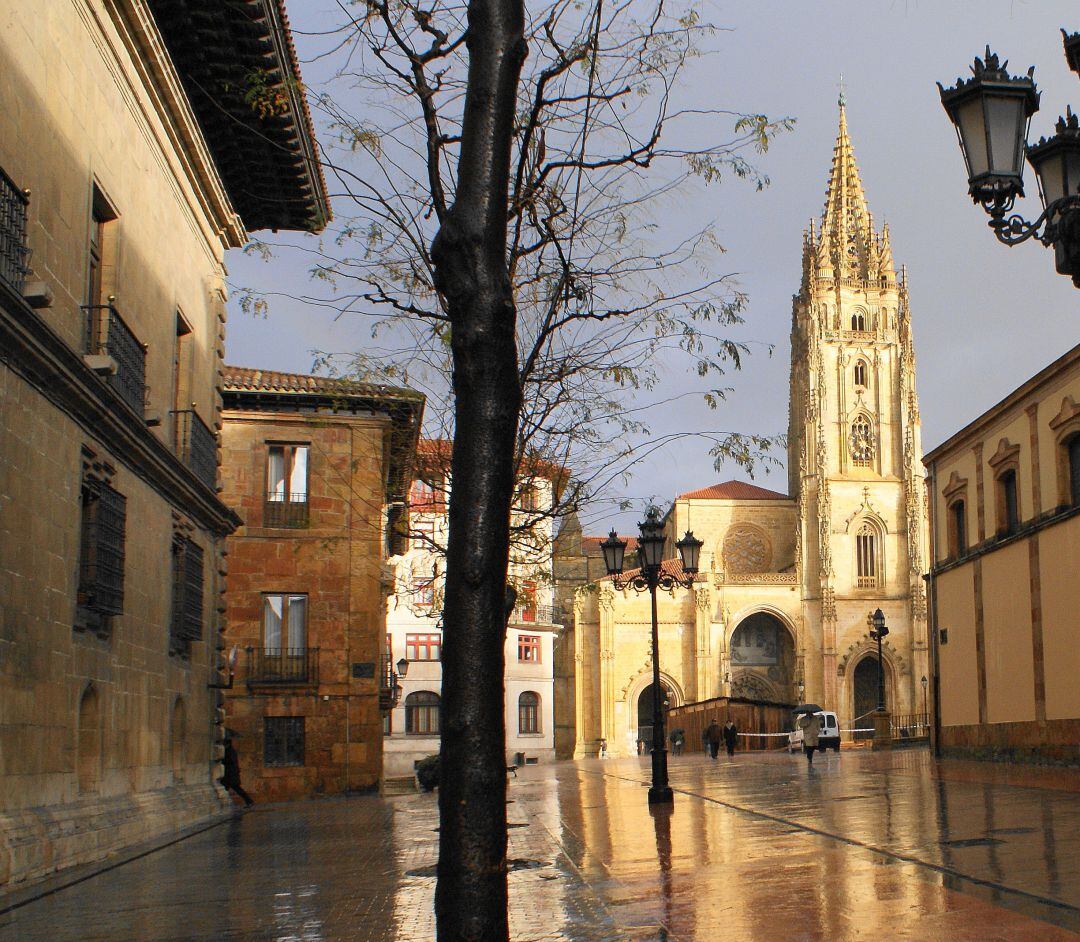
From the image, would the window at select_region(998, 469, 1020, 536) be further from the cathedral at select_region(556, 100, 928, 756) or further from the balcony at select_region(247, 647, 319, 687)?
the cathedral at select_region(556, 100, 928, 756)

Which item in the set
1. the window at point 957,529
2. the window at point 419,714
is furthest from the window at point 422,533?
the window at point 419,714

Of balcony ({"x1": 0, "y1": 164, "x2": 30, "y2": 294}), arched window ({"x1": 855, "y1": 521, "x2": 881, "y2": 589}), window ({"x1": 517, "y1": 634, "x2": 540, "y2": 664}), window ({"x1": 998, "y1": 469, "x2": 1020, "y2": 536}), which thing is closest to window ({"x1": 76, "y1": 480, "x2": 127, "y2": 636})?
balcony ({"x1": 0, "y1": 164, "x2": 30, "y2": 294})

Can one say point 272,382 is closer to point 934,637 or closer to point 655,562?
point 655,562

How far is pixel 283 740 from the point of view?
91.5 feet

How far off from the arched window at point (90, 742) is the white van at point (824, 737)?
35.5 meters

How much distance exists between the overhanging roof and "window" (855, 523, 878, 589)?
65.3 m

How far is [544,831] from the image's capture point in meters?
15.9

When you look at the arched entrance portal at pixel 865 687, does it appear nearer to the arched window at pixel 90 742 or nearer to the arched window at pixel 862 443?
the arched window at pixel 862 443

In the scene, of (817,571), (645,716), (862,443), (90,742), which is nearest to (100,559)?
(90,742)

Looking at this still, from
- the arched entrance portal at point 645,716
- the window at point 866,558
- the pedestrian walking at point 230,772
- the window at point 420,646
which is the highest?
the window at point 866,558

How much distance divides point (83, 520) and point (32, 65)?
4.63m

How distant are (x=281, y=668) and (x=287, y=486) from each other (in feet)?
13.2

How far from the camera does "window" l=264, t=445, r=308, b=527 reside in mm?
28641

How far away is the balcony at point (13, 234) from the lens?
11.0 metres
